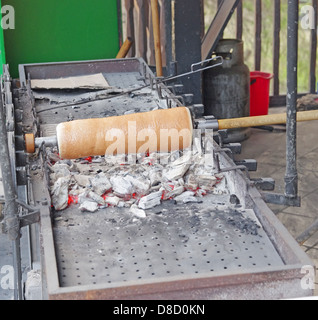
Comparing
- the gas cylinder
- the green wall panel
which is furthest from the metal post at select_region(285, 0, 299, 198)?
the green wall panel

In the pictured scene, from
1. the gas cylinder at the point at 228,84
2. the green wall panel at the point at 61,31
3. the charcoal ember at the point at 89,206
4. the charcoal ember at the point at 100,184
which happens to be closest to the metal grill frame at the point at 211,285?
the charcoal ember at the point at 89,206

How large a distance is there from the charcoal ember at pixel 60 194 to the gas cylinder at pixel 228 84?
3.95 metres

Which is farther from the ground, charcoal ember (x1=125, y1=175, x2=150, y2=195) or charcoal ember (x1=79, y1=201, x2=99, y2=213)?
charcoal ember (x1=125, y1=175, x2=150, y2=195)

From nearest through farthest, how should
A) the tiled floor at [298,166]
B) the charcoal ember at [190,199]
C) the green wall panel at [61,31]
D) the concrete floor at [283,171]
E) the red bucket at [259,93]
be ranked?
the charcoal ember at [190,199] < the concrete floor at [283,171] < the tiled floor at [298,166] < the green wall panel at [61,31] < the red bucket at [259,93]

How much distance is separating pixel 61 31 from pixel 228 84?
1937 mm

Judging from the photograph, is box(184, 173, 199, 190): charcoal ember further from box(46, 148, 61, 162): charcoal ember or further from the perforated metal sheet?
box(46, 148, 61, 162): charcoal ember

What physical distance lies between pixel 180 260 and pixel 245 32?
26.2ft

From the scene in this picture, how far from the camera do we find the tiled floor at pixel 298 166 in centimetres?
477

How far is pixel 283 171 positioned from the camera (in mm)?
5824

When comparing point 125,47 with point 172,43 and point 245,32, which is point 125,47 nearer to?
point 172,43

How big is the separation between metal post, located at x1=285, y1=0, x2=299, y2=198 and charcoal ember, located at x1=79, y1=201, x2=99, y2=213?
3.13 ft

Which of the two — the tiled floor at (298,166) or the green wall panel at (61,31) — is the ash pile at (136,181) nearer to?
the tiled floor at (298,166)

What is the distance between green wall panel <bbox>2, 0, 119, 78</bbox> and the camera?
20.8 ft
